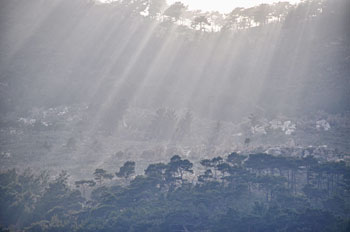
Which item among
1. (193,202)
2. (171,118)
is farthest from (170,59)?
(193,202)

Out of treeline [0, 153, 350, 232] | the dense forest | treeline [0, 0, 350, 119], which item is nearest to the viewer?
treeline [0, 153, 350, 232]

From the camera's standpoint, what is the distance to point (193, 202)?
3775 centimetres

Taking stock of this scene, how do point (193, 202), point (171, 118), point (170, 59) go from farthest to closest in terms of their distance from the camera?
1. point (170, 59)
2. point (171, 118)
3. point (193, 202)

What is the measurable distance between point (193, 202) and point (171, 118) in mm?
33624

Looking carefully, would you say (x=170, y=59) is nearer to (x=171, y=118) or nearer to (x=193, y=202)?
(x=171, y=118)

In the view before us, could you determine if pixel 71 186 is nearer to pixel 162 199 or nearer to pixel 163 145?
pixel 162 199

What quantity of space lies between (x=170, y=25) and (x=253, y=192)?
78.0 metres

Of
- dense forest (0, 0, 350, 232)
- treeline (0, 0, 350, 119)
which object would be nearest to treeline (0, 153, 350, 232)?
dense forest (0, 0, 350, 232)

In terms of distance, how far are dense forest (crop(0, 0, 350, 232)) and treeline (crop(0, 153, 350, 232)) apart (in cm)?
15

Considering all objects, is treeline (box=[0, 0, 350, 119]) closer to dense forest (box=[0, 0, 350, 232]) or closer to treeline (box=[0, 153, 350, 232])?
dense forest (box=[0, 0, 350, 232])

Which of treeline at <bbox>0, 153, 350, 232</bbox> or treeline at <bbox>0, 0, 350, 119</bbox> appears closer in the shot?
treeline at <bbox>0, 153, 350, 232</bbox>

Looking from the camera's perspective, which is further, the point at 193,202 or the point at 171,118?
the point at 171,118

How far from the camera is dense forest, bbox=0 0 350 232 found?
3766 cm

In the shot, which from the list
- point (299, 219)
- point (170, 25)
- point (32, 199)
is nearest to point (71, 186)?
point (32, 199)
